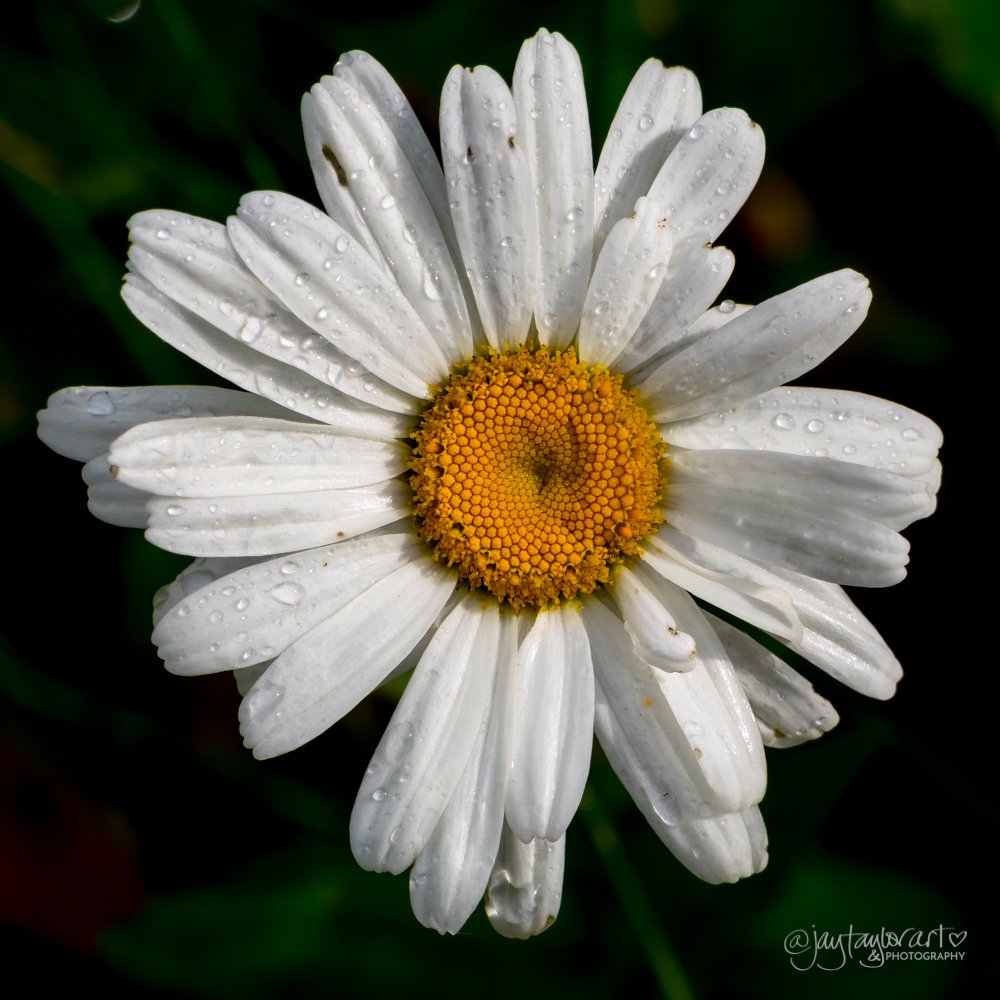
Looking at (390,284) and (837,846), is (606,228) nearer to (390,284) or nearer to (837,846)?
(390,284)

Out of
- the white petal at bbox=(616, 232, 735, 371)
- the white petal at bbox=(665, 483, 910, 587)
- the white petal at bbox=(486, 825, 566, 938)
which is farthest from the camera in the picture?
the white petal at bbox=(486, 825, 566, 938)

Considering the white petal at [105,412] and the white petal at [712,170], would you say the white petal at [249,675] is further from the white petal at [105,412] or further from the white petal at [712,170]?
the white petal at [712,170]

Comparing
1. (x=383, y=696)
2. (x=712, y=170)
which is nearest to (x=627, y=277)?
(x=712, y=170)

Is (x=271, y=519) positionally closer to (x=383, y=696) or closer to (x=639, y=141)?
(x=639, y=141)

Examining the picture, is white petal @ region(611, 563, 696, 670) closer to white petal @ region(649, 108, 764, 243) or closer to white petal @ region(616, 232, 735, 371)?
white petal @ region(616, 232, 735, 371)

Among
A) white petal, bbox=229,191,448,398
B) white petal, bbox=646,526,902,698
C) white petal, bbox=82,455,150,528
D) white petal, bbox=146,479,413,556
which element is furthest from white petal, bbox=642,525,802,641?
white petal, bbox=82,455,150,528

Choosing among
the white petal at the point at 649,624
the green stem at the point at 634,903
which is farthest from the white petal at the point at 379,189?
the green stem at the point at 634,903
